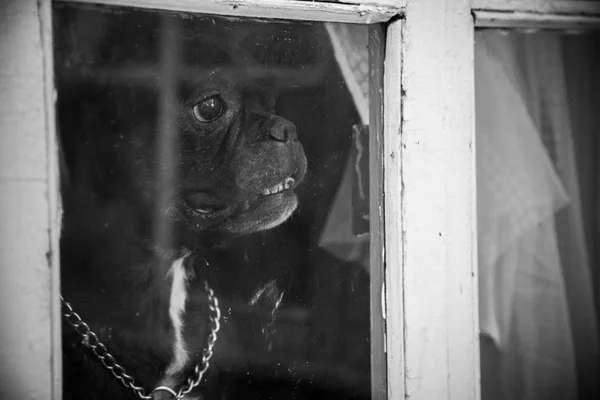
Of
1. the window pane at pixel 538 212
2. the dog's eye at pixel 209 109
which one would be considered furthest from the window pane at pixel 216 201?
the window pane at pixel 538 212

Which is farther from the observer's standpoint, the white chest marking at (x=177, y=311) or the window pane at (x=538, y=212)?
the window pane at (x=538, y=212)

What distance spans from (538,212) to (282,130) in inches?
29.9

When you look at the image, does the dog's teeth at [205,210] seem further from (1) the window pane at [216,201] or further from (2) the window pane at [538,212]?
(2) the window pane at [538,212]

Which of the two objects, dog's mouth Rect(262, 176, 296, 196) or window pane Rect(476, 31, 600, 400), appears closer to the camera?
dog's mouth Rect(262, 176, 296, 196)

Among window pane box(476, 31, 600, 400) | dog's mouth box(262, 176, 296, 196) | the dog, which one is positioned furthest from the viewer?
window pane box(476, 31, 600, 400)

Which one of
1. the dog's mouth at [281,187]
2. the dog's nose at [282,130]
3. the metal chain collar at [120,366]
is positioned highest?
the dog's nose at [282,130]

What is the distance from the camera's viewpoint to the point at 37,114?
3.03ft

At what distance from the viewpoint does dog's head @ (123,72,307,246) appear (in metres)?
1.02

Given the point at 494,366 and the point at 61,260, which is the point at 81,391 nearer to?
the point at 61,260

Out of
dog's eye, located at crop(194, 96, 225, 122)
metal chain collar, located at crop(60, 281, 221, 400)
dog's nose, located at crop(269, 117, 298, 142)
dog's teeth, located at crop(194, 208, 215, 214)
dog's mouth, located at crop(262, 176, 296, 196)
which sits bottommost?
metal chain collar, located at crop(60, 281, 221, 400)

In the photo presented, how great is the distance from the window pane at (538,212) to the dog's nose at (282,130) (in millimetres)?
525

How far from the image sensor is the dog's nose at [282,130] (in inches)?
42.5

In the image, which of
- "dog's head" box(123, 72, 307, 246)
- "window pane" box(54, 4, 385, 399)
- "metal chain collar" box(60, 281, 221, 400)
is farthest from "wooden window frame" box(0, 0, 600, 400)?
"metal chain collar" box(60, 281, 221, 400)

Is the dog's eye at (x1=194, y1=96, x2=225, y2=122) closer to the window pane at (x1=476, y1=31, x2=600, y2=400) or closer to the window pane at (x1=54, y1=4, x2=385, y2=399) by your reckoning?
the window pane at (x1=54, y1=4, x2=385, y2=399)
